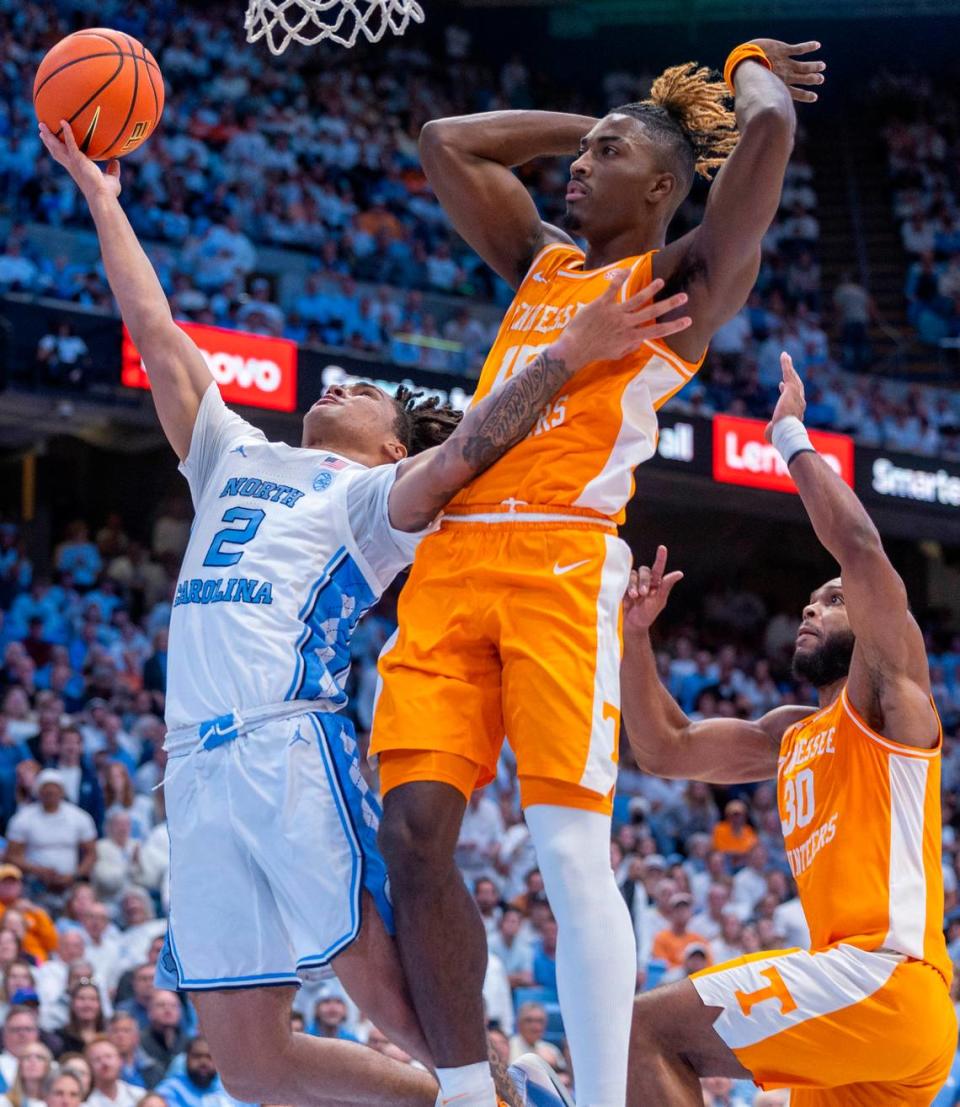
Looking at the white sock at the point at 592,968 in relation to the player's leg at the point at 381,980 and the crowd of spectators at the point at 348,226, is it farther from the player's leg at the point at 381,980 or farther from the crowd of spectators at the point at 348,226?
the crowd of spectators at the point at 348,226

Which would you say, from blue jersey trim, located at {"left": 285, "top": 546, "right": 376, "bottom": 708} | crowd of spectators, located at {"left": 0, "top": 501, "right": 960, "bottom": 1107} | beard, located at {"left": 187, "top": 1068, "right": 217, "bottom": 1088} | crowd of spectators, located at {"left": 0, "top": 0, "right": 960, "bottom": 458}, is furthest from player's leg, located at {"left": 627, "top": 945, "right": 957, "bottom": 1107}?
crowd of spectators, located at {"left": 0, "top": 0, "right": 960, "bottom": 458}

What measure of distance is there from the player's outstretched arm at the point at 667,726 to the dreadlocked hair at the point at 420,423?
2.34 ft

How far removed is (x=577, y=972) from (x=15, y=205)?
12.3m

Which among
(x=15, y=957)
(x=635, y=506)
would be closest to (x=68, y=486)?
(x=635, y=506)

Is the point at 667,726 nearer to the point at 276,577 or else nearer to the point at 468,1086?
the point at 276,577

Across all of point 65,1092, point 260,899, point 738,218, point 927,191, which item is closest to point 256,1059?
point 260,899

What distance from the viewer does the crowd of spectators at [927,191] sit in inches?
815

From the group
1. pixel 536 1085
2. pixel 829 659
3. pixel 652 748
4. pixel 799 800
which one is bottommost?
pixel 536 1085

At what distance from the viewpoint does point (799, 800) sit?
4.79 m

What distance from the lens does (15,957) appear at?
28.5 feet

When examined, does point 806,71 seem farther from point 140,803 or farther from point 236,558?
point 140,803

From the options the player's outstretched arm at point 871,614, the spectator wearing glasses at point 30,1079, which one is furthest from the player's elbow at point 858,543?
the spectator wearing glasses at point 30,1079

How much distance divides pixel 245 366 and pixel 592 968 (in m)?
9.94

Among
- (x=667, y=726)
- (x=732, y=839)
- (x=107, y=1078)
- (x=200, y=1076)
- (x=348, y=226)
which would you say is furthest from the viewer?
(x=348, y=226)
